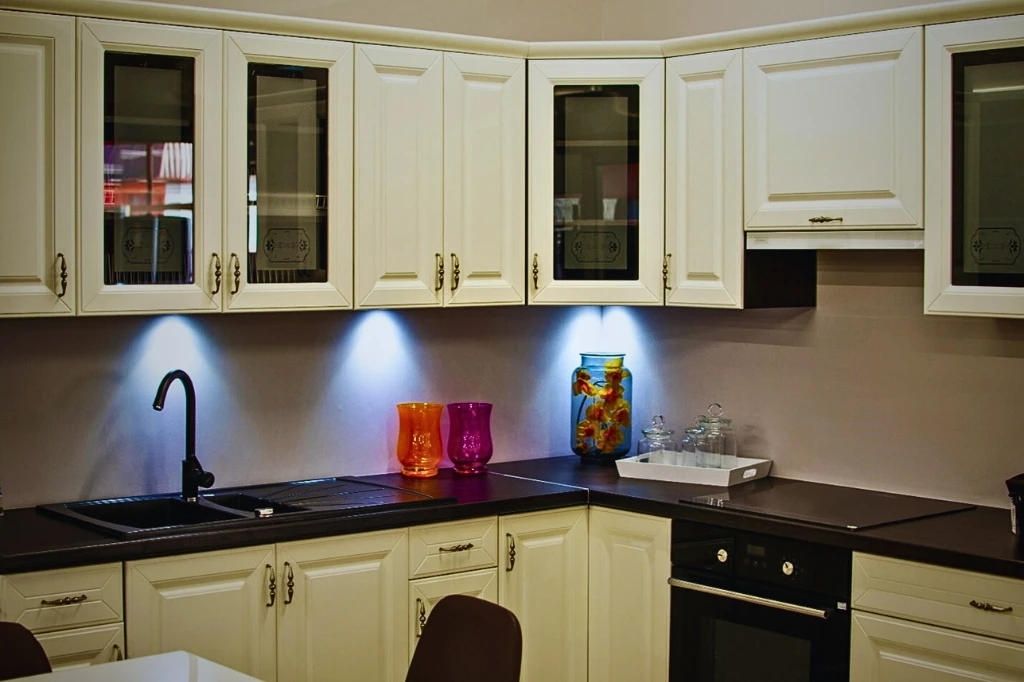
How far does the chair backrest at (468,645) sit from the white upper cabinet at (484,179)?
4.60 feet

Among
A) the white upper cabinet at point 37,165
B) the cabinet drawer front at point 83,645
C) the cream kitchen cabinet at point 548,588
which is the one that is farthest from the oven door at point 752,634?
the white upper cabinet at point 37,165

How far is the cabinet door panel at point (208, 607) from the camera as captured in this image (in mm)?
2990

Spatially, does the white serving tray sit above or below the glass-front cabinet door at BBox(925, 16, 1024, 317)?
below

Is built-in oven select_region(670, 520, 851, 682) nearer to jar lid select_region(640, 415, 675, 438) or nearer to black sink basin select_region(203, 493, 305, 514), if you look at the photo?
jar lid select_region(640, 415, 675, 438)

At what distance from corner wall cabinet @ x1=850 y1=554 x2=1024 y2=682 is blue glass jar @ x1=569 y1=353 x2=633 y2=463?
1166mm

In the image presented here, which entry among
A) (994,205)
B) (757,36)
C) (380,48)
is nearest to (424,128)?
(380,48)

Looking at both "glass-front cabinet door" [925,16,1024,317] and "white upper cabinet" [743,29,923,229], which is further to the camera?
"white upper cabinet" [743,29,923,229]

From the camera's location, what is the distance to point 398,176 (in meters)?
3.67

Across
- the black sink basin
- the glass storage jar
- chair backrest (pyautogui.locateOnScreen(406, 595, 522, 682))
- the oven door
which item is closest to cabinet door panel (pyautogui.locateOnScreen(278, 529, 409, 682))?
the black sink basin

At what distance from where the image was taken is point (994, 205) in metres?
3.18

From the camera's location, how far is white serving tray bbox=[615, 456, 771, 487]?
3777 millimetres

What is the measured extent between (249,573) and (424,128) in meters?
1.42

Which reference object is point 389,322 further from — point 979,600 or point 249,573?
point 979,600

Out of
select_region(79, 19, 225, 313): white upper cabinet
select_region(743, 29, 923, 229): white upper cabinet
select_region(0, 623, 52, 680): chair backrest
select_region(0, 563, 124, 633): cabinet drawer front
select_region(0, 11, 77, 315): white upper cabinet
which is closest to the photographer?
select_region(0, 623, 52, 680): chair backrest
